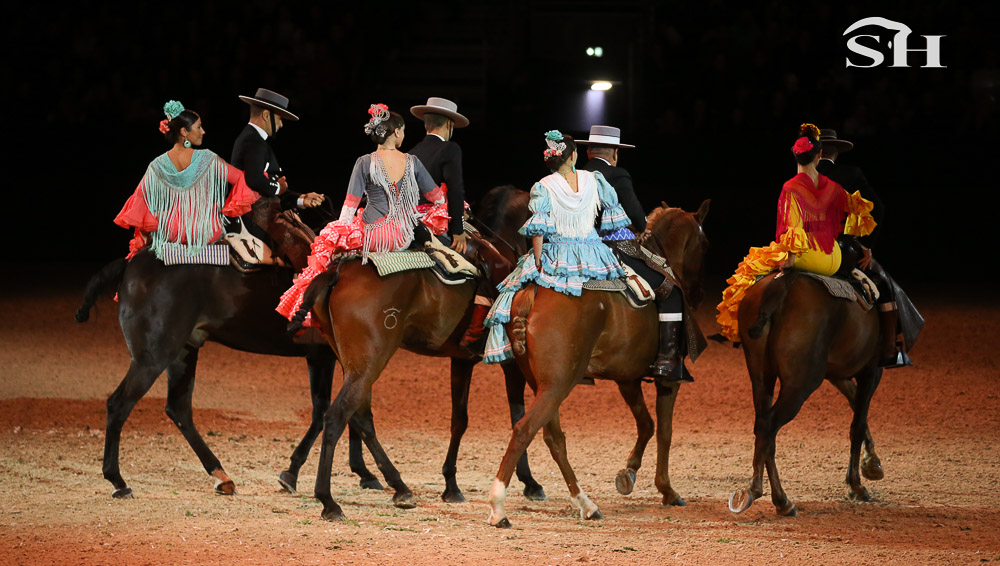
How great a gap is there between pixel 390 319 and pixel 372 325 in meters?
0.12

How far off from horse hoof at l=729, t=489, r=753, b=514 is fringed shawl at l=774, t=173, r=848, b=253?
159 centimetres

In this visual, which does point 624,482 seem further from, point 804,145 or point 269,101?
point 269,101

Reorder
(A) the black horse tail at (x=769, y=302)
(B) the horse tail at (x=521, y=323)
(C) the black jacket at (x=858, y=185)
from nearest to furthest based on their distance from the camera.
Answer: (B) the horse tail at (x=521, y=323) → (A) the black horse tail at (x=769, y=302) → (C) the black jacket at (x=858, y=185)

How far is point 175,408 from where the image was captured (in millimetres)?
7703

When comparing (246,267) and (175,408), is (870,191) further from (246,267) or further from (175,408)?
(175,408)

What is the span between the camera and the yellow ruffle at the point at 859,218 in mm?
7480

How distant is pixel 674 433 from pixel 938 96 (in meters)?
9.15

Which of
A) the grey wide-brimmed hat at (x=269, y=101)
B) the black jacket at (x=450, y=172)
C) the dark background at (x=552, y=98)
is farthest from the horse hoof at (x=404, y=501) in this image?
the dark background at (x=552, y=98)

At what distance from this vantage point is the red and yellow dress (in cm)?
708

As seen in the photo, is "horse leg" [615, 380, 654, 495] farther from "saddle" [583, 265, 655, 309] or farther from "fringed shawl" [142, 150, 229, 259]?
"fringed shawl" [142, 150, 229, 259]

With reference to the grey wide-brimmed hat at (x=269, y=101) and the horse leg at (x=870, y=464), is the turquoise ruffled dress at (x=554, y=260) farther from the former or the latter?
the horse leg at (x=870, y=464)

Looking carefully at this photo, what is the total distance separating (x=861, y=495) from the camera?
7320 millimetres

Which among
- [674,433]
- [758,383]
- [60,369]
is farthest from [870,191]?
[60,369]

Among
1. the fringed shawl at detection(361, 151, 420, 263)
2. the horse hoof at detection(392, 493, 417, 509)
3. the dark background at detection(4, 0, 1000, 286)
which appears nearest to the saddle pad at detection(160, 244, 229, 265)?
the fringed shawl at detection(361, 151, 420, 263)
